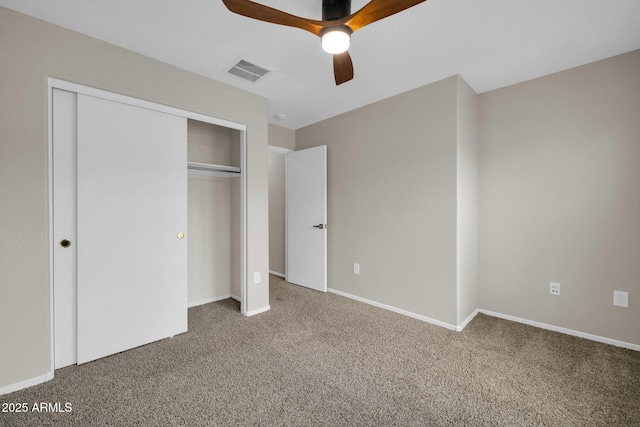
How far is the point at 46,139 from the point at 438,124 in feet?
10.4

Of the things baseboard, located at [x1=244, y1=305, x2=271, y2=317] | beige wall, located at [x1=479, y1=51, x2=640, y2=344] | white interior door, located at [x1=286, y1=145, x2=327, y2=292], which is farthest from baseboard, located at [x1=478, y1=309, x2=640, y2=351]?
baseboard, located at [x1=244, y1=305, x2=271, y2=317]

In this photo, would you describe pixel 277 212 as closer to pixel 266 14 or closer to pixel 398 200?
pixel 398 200

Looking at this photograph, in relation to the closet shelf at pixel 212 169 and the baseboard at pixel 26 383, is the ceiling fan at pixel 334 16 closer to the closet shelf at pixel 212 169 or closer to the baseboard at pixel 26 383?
the closet shelf at pixel 212 169

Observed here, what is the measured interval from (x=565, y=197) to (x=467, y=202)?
2.63ft

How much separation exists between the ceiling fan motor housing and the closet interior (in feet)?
6.39

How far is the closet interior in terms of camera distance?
321cm

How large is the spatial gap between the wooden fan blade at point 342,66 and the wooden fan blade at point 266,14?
0.83 ft

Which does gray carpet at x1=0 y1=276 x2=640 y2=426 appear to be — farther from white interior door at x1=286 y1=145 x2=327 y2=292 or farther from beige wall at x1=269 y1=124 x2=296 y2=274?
beige wall at x1=269 y1=124 x2=296 y2=274

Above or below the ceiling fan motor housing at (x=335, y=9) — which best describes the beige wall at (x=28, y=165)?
below


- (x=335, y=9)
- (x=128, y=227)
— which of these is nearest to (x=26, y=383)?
(x=128, y=227)

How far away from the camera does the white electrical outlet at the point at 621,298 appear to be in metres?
2.27

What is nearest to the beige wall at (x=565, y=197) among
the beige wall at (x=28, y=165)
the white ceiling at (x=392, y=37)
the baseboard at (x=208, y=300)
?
the white ceiling at (x=392, y=37)

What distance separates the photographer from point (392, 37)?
6.63 feet

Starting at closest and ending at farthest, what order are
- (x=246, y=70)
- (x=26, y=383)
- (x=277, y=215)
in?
(x=26, y=383) < (x=246, y=70) < (x=277, y=215)
